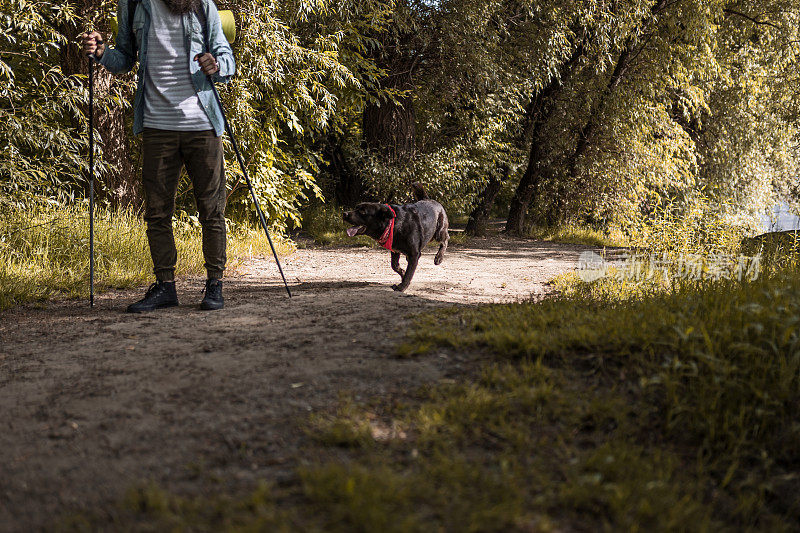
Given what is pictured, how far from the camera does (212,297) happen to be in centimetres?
461

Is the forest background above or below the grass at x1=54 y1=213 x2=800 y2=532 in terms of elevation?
above

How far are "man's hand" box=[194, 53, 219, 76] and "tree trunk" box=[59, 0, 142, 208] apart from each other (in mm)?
3534

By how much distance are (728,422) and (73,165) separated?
7.54m

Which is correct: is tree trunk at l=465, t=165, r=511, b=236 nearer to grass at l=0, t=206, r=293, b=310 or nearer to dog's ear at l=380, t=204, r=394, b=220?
dog's ear at l=380, t=204, r=394, b=220

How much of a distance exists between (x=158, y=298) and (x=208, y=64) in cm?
196

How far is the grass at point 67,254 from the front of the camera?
16.8ft

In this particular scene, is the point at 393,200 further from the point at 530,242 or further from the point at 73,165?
the point at 73,165

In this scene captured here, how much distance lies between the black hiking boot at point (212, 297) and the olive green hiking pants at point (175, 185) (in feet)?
0.22

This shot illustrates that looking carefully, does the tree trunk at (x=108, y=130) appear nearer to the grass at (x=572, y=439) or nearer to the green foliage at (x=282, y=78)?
the green foliage at (x=282, y=78)

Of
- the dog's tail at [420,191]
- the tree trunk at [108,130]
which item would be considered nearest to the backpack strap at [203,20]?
the tree trunk at [108,130]

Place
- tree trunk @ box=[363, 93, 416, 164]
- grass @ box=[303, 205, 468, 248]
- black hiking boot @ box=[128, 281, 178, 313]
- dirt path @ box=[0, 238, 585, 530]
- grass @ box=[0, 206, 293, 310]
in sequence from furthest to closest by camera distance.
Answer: tree trunk @ box=[363, 93, 416, 164]
grass @ box=[303, 205, 468, 248]
grass @ box=[0, 206, 293, 310]
black hiking boot @ box=[128, 281, 178, 313]
dirt path @ box=[0, 238, 585, 530]

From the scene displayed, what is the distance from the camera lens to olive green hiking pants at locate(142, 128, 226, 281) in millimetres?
4297

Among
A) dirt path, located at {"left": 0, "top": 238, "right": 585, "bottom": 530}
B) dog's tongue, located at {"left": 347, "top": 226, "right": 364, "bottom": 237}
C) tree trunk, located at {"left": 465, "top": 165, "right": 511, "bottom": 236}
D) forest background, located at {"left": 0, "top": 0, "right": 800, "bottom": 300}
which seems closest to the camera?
dirt path, located at {"left": 0, "top": 238, "right": 585, "bottom": 530}

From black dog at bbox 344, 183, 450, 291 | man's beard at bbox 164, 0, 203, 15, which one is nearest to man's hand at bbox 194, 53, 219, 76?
A: man's beard at bbox 164, 0, 203, 15
